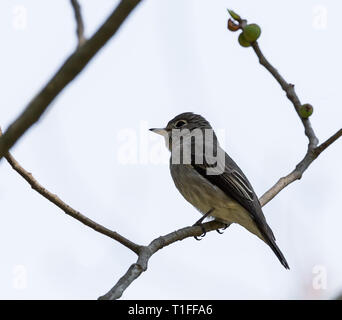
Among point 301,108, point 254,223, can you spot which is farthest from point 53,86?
point 254,223

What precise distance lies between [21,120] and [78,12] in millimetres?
760

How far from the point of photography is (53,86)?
2.00 meters

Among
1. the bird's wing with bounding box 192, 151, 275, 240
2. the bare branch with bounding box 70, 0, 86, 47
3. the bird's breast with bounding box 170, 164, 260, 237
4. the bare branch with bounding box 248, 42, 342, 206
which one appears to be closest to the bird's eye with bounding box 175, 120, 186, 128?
the bird's wing with bounding box 192, 151, 275, 240

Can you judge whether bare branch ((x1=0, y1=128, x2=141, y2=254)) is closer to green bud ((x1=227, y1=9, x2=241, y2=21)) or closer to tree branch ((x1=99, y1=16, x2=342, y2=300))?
tree branch ((x1=99, y1=16, x2=342, y2=300))

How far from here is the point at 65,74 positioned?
6.59 ft

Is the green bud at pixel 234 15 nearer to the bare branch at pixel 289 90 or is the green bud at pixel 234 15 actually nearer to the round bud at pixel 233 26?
the round bud at pixel 233 26

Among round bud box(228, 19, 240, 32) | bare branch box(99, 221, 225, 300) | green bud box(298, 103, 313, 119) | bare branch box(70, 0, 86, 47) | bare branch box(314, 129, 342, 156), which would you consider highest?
round bud box(228, 19, 240, 32)

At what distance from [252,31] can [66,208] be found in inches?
89.8

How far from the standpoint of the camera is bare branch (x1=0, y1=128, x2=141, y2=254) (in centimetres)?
408

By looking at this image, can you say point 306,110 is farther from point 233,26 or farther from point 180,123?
point 180,123

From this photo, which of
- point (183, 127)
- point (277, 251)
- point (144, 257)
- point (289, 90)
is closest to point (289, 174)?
point (289, 90)

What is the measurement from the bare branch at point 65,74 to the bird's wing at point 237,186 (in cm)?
446

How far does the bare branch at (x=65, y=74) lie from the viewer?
77.8 inches

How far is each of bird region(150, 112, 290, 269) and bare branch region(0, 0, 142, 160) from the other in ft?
14.6
